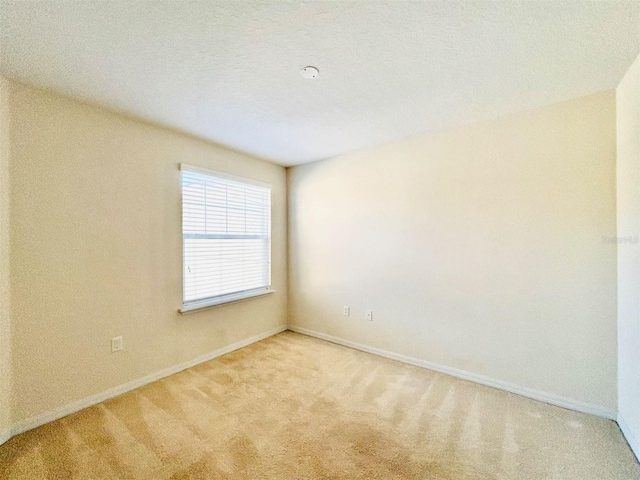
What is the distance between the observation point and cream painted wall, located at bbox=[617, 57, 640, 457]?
1633 mm

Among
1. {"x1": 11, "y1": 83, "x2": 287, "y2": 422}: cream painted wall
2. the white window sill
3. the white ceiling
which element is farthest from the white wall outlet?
the white ceiling

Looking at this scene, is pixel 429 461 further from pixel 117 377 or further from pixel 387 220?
pixel 117 377

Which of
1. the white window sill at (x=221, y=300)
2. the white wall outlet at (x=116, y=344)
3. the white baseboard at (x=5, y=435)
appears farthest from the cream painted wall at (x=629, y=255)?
the white baseboard at (x=5, y=435)

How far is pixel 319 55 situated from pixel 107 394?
120 inches

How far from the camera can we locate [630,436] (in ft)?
5.50

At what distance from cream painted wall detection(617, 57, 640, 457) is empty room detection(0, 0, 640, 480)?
0.02 m

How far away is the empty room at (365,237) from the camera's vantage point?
146cm

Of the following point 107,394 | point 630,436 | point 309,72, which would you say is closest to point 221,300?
point 107,394

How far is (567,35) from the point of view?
1.42 meters

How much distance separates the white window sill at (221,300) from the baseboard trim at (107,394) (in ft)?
1.77

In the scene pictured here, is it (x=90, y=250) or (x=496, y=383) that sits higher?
(x=90, y=250)

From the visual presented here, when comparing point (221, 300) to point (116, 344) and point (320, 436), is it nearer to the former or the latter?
point (116, 344)

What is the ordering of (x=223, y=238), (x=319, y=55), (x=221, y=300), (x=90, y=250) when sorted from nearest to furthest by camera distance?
(x=319, y=55)
(x=90, y=250)
(x=221, y=300)
(x=223, y=238)

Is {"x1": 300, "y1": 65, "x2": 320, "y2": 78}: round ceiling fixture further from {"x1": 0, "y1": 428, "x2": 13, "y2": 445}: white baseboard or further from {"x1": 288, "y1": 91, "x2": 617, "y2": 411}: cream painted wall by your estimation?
{"x1": 0, "y1": 428, "x2": 13, "y2": 445}: white baseboard
